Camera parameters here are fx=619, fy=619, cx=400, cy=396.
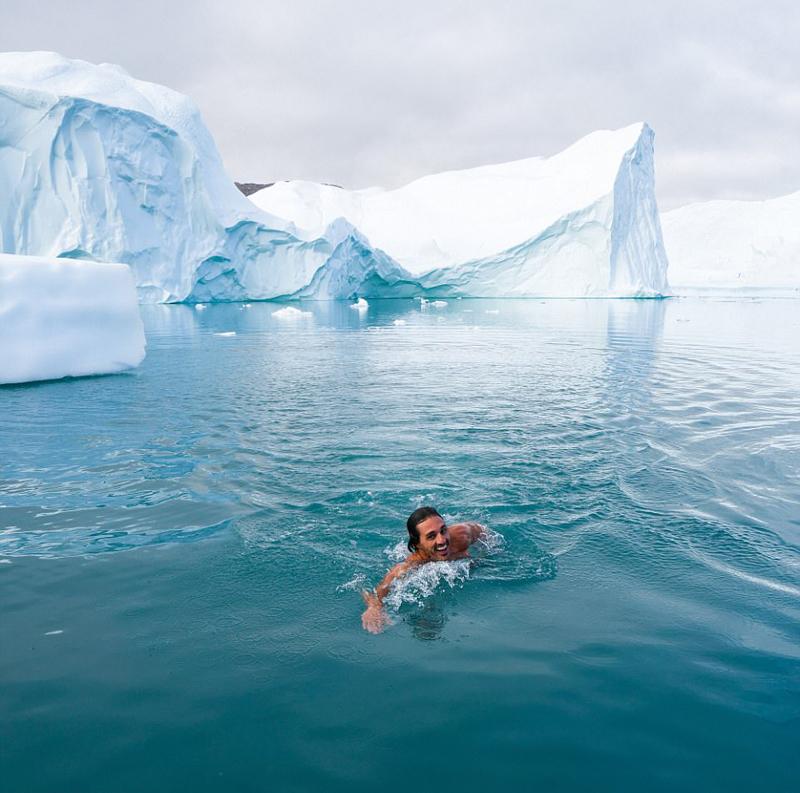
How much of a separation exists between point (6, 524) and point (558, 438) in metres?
5.02

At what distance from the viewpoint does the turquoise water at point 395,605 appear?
2301 millimetres

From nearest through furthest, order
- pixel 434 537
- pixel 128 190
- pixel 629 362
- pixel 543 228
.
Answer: pixel 434 537 → pixel 629 362 → pixel 128 190 → pixel 543 228

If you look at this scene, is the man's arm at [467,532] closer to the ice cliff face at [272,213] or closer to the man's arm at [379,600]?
the man's arm at [379,600]

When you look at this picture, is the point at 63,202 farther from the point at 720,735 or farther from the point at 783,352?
the point at 720,735

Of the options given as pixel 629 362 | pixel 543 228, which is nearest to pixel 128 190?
pixel 543 228

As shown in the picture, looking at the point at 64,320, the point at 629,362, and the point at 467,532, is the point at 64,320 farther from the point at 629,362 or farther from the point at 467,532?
the point at 629,362

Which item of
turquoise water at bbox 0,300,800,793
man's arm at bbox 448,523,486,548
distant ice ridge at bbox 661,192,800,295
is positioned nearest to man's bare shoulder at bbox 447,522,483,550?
man's arm at bbox 448,523,486,548

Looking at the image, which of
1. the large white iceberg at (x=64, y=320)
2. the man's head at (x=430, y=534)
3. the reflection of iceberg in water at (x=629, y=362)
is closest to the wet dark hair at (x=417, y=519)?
the man's head at (x=430, y=534)

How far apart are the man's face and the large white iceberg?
894cm

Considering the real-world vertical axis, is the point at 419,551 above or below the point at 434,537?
below

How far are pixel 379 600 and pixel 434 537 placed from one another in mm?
451

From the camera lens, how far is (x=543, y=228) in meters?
38.8

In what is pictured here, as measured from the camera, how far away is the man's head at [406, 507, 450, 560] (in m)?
3.45

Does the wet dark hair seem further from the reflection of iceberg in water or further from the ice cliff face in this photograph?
the ice cliff face
